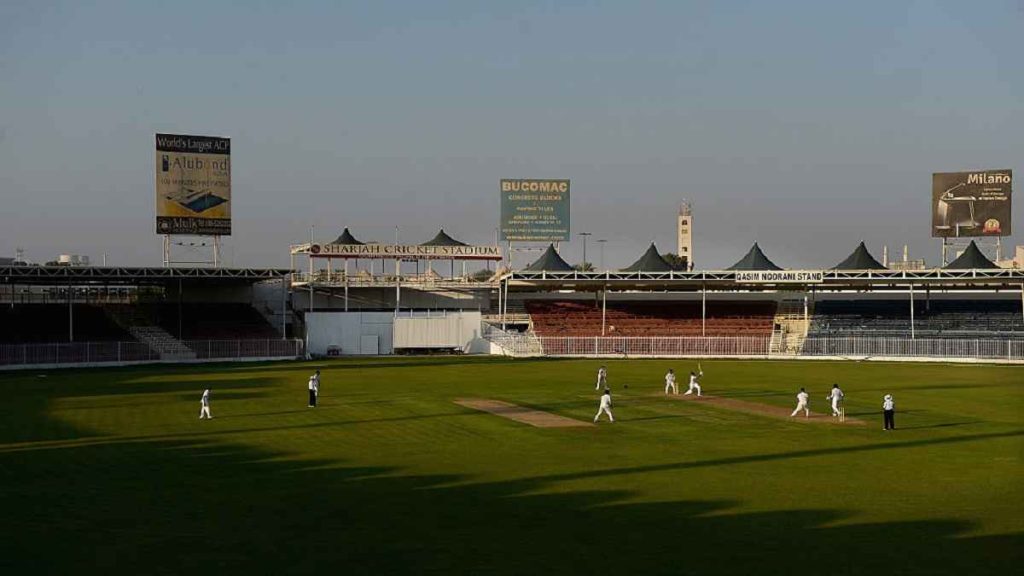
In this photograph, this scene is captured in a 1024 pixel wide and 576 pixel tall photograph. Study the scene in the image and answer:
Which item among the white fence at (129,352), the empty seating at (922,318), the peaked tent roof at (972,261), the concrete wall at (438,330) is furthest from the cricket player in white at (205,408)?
the peaked tent roof at (972,261)

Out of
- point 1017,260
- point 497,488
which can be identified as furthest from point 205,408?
point 1017,260

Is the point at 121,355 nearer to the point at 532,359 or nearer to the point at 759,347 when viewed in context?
the point at 532,359

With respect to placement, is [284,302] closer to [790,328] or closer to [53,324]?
[53,324]

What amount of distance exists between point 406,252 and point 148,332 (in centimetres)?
2239

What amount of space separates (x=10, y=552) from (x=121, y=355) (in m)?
52.0

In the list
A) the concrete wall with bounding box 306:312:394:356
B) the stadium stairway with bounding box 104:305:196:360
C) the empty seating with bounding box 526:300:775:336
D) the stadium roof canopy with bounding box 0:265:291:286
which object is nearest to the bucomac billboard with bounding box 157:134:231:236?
the stadium roof canopy with bounding box 0:265:291:286

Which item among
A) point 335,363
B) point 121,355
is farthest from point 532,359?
point 121,355

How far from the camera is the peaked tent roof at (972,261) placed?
3100 inches

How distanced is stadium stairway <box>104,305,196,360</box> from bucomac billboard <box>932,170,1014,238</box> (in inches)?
2111

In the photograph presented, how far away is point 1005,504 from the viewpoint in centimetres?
2112

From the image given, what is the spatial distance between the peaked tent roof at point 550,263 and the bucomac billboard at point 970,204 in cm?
2751

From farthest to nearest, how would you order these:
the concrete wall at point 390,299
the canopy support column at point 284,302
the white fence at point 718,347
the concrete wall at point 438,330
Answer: the concrete wall at point 390,299 → the concrete wall at point 438,330 → the canopy support column at point 284,302 → the white fence at point 718,347

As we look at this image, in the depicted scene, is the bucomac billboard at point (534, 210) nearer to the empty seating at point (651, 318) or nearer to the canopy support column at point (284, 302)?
the empty seating at point (651, 318)

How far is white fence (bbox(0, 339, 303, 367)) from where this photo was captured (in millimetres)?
63406
